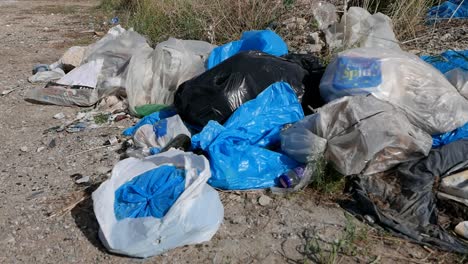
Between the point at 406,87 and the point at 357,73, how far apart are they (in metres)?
0.28

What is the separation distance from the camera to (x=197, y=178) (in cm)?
222

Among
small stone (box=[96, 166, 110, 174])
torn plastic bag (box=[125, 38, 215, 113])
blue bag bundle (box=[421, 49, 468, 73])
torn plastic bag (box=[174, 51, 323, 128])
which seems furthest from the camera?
torn plastic bag (box=[125, 38, 215, 113])

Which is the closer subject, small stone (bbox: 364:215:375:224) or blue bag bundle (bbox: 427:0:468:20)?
small stone (bbox: 364:215:375:224)

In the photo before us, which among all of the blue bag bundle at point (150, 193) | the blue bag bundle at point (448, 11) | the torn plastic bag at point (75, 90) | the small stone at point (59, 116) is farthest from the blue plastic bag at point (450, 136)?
the small stone at point (59, 116)

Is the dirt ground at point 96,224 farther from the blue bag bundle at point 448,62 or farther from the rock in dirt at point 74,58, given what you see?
the blue bag bundle at point 448,62

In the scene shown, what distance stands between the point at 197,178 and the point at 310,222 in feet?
1.92

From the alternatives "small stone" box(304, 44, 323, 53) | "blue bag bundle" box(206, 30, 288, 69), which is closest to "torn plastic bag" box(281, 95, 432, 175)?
"blue bag bundle" box(206, 30, 288, 69)

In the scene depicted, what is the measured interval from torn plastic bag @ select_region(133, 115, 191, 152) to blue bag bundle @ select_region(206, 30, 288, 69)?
0.81 metres

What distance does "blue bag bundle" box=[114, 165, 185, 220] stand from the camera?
2.19 meters

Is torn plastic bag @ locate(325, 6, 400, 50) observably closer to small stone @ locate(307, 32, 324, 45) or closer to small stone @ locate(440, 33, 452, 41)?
small stone @ locate(307, 32, 324, 45)

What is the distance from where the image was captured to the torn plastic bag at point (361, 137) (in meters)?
2.41

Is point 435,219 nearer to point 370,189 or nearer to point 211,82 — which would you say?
point 370,189

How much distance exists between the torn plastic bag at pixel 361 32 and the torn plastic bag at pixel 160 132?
1.64 meters

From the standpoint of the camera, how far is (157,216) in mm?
2131
